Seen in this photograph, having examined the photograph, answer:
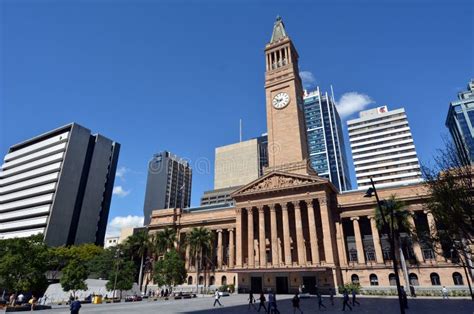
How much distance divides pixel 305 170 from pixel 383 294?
2349 cm

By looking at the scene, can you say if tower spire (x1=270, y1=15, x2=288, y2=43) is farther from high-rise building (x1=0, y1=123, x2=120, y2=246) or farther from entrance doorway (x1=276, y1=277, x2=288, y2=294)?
high-rise building (x1=0, y1=123, x2=120, y2=246)

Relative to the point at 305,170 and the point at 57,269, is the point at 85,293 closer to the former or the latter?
the point at 57,269

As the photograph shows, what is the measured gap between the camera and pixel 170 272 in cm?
4972

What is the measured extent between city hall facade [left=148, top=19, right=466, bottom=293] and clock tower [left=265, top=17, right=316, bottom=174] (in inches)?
8.8

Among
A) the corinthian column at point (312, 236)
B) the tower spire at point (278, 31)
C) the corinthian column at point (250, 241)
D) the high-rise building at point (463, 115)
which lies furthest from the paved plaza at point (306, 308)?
the high-rise building at point (463, 115)

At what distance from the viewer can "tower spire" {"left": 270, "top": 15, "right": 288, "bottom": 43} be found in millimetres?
72894

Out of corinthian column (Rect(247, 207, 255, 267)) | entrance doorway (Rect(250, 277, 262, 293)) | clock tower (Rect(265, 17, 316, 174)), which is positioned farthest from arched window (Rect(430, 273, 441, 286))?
corinthian column (Rect(247, 207, 255, 267))

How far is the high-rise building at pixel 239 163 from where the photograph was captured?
144350mm

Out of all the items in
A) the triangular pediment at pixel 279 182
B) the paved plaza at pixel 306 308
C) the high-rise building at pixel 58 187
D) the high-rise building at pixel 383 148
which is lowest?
the paved plaza at pixel 306 308

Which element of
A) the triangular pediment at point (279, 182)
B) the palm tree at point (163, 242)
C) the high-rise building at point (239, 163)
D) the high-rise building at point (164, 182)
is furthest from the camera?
the high-rise building at point (164, 182)

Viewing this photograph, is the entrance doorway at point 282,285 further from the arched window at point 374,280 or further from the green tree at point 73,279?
the green tree at point 73,279

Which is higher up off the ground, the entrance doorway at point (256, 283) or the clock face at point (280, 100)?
the clock face at point (280, 100)

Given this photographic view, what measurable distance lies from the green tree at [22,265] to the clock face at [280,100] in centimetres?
5060

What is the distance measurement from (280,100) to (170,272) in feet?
138
